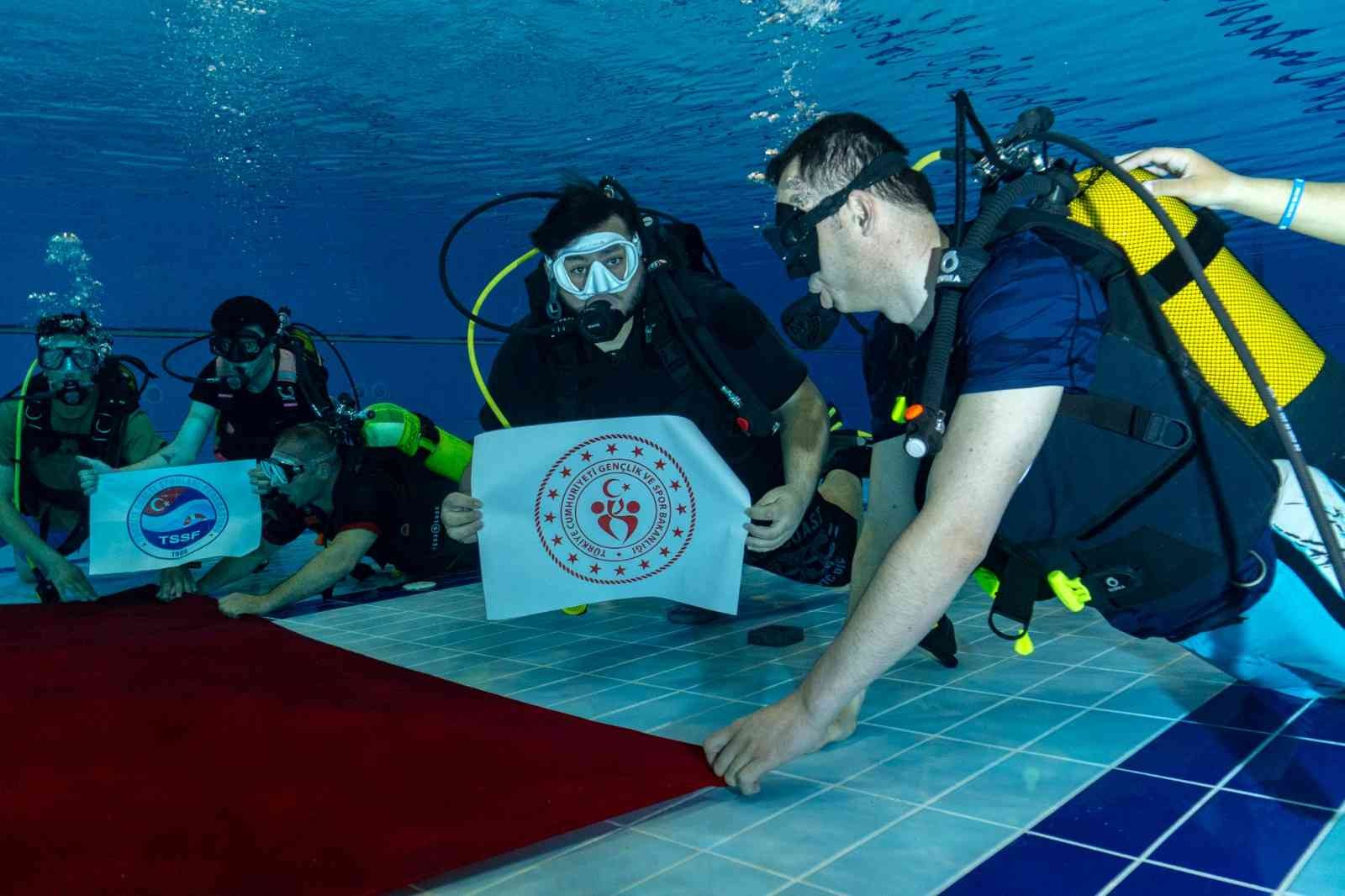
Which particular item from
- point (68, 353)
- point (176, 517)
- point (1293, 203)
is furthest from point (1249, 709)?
point (68, 353)

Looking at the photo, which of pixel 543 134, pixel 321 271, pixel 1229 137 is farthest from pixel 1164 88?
pixel 321 271

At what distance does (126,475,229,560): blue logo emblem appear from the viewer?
4539 millimetres

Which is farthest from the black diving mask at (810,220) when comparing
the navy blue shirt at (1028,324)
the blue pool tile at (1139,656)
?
the blue pool tile at (1139,656)

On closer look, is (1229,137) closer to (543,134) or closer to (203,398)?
(543,134)

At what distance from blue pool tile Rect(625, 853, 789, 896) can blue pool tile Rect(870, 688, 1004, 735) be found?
961mm

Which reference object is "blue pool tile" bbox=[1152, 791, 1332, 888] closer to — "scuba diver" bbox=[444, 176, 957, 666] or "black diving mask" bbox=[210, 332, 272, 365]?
"scuba diver" bbox=[444, 176, 957, 666]

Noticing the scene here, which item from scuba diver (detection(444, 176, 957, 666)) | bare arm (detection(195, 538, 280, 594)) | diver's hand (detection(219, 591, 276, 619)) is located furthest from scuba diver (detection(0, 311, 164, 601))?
scuba diver (detection(444, 176, 957, 666))

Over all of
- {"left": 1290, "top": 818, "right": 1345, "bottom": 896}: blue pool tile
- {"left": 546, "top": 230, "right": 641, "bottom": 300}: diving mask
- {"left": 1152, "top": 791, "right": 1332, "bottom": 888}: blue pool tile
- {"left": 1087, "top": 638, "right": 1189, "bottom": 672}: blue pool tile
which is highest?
{"left": 546, "top": 230, "right": 641, "bottom": 300}: diving mask

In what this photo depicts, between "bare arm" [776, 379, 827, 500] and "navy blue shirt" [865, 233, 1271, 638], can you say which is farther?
"bare arm" [776, 379, 827, 500]

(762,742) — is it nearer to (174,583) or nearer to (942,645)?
(942,645)

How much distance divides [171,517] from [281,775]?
2.90 metres

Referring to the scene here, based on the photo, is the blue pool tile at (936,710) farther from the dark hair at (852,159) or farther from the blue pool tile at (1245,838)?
the dark hair at (852,159)

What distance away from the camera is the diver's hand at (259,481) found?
4.65 meters

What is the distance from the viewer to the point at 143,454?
5.50 m
